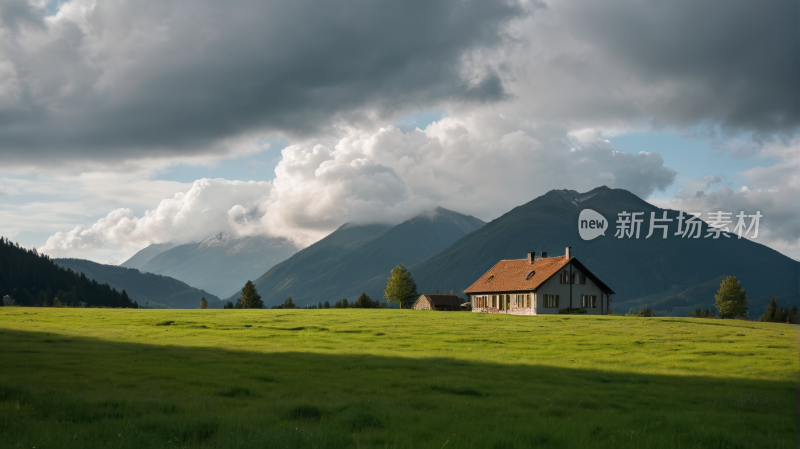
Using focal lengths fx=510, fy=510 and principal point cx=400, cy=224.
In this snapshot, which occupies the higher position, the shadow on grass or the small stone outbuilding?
the shadow on grass

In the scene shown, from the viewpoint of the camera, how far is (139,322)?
180ft

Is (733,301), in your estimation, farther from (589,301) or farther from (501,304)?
(501,304)

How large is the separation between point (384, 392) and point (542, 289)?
73894 millimetres

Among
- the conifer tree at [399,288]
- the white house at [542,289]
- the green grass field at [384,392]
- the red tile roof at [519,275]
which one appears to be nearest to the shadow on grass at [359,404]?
the green grass field at [384,392]

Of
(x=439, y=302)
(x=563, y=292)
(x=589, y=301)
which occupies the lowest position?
(x=439, y=302)

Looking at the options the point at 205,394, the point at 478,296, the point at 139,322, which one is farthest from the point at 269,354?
the point at 478,296

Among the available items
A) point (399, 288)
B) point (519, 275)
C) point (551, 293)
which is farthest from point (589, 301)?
point (399, 288)

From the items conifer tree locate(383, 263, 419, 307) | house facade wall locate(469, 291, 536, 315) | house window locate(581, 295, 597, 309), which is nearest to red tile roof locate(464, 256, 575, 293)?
house facade wall locate(469, 291, 536, 315)

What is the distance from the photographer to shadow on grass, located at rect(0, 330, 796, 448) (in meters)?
10.6

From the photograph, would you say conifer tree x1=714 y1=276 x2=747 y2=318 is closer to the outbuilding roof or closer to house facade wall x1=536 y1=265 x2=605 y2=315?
the outbuilding roof

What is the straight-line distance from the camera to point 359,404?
49.0 ft

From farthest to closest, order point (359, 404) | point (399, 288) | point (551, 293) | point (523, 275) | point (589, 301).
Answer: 1. point (399, 288)
2. point (523, 275)
3. point (589, 301)
4. point (551, 293)
5. point (359, 404)

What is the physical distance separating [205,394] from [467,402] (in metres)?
8.69

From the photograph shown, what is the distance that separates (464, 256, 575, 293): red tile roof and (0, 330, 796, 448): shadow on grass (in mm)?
63985
